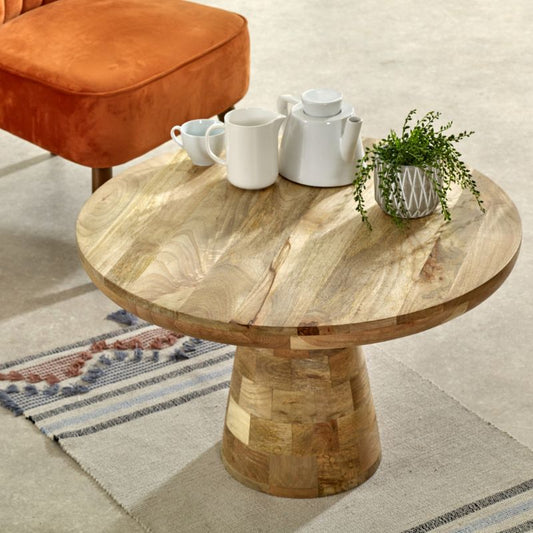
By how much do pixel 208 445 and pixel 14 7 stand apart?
1293 millimetres

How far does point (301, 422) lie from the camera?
1592mm

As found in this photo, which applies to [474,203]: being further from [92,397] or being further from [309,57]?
[309,57]

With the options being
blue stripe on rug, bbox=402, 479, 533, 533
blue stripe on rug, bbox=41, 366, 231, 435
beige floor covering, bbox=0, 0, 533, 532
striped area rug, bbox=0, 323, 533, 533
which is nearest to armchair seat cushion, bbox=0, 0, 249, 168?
beige floor covering, bbox=0, 0, 533, 532

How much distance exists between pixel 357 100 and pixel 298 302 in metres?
1.88

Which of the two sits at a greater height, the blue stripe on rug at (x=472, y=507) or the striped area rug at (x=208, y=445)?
the blue stripe on rug at (x=472, y=507)

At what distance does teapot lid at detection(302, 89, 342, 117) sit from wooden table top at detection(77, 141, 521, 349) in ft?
0.40

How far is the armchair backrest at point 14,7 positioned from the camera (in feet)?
8.19

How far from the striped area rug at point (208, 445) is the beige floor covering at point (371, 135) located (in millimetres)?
47

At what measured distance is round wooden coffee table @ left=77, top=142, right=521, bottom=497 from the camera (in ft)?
4.46

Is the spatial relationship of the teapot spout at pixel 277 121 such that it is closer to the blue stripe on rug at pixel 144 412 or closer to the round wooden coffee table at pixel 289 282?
the round wooden coffee table at pixel 289 282

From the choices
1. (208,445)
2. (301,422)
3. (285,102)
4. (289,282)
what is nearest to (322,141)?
(285,102)

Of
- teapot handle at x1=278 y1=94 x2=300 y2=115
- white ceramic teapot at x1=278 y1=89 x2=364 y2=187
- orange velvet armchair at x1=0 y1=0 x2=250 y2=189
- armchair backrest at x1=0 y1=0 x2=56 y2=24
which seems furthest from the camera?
armchair backrest at x1=0 y1=0 x2=56 y2=24

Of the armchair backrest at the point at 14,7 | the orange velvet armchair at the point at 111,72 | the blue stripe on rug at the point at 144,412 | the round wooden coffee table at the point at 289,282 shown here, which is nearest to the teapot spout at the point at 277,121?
the round wooden coffee table at the point at 289,282

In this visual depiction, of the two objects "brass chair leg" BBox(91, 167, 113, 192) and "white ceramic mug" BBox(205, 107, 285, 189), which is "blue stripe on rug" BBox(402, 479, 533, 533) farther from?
"brass chair leg" BBox(91, 167, 113, 192)
